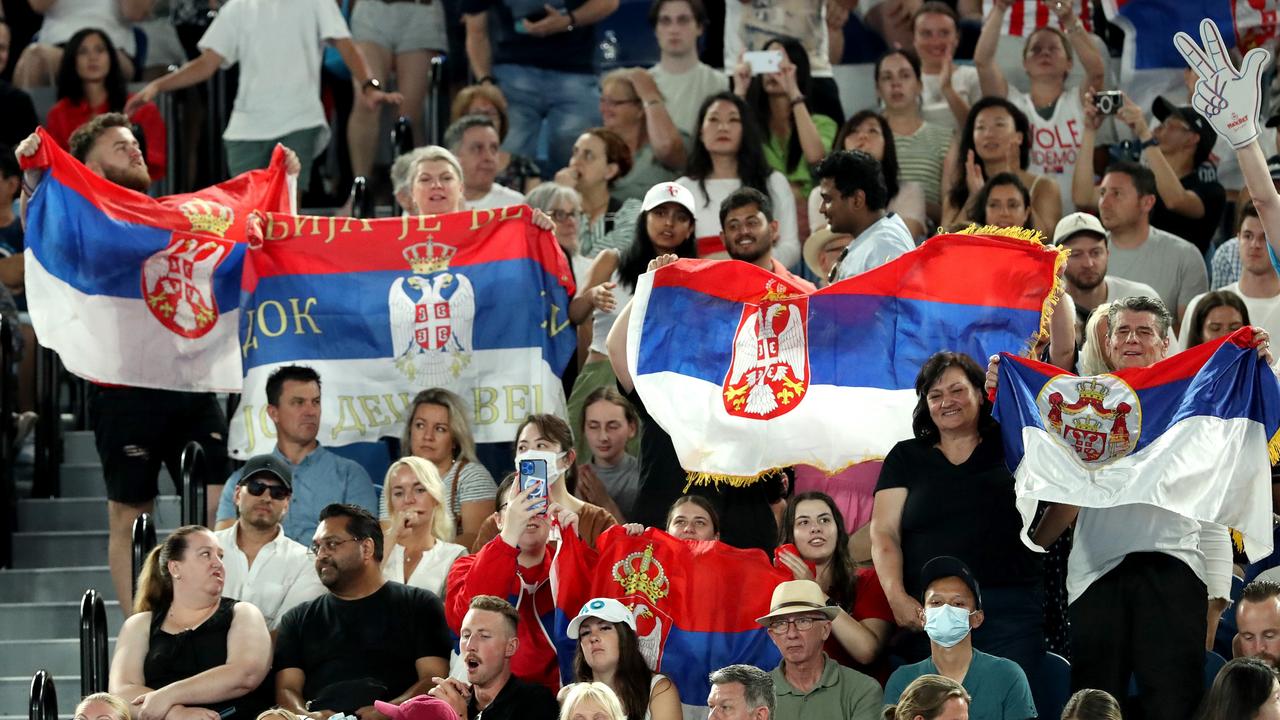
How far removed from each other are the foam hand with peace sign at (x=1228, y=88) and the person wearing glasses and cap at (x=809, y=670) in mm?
2612

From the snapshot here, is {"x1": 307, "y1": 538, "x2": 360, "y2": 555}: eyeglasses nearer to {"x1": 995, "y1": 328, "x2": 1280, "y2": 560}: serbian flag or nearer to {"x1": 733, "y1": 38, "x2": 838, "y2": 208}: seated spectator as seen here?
{"x1": 995, "y1": 328, "x2": 1280, "y2": 560}: serbian flag

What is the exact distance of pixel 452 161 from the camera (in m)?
12.5

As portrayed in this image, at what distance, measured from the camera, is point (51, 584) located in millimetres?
12266

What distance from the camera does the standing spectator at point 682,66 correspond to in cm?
1456

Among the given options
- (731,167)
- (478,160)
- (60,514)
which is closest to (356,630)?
(60,514)

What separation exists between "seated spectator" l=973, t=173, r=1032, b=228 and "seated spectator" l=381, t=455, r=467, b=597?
3383 millimetres

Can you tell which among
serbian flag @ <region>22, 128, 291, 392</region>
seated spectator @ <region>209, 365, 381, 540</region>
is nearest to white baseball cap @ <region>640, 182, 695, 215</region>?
seated spectator @ <region>209, 365, 381, 540</region>

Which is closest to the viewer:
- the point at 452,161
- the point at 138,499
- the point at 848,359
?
the point at 848,359

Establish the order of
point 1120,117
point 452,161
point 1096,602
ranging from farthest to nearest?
1. point 1120,117
2. point 452,161
3. point 1096,602

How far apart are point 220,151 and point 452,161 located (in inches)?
141

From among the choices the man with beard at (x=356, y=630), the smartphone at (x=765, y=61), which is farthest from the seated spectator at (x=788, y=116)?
the man with beard at (x=356, y=630)

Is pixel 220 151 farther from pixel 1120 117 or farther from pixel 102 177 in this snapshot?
pixel 1120 117

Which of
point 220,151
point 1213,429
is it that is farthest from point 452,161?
point 1213,429

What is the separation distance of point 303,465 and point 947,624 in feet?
11.9
